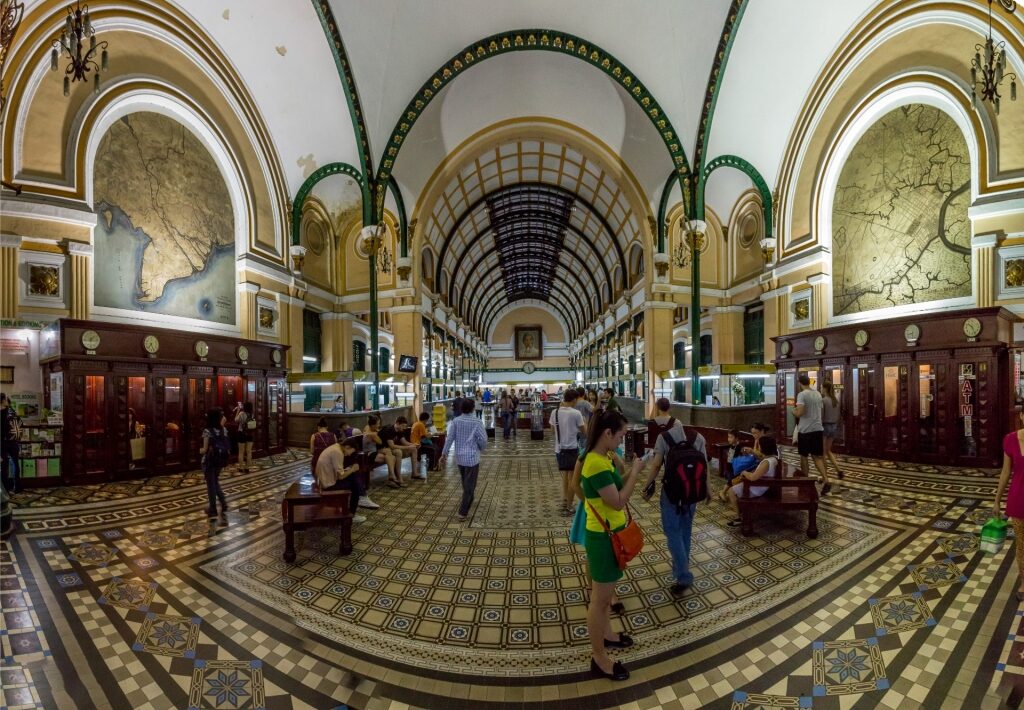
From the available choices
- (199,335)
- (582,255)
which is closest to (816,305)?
(199,335)

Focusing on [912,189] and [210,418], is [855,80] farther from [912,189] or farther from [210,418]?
[210,418]

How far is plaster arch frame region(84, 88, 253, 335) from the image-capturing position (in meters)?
8.16

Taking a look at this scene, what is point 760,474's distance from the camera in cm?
470

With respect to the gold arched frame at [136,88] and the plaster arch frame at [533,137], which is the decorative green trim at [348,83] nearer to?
the gold arched frame at [136,88]

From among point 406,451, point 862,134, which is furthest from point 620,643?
point 862,134

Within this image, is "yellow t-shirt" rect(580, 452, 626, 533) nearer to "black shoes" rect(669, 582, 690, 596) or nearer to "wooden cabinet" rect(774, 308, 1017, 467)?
"black shoes" rect(669, 582, 690, 596)

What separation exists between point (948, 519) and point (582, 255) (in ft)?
86.0

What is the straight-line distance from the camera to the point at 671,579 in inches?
148

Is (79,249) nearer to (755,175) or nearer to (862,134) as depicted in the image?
(755,175)

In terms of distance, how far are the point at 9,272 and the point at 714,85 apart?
1499cm

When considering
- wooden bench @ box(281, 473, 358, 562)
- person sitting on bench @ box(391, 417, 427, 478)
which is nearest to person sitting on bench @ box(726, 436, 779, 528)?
wooden bench @ box(281, 473, 358, 562)

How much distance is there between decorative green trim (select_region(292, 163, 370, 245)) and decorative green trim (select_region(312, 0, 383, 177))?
21.7 inches

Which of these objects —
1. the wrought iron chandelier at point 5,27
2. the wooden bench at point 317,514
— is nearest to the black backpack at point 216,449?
the wooden bench at point 317,514

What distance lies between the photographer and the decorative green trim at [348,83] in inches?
411
